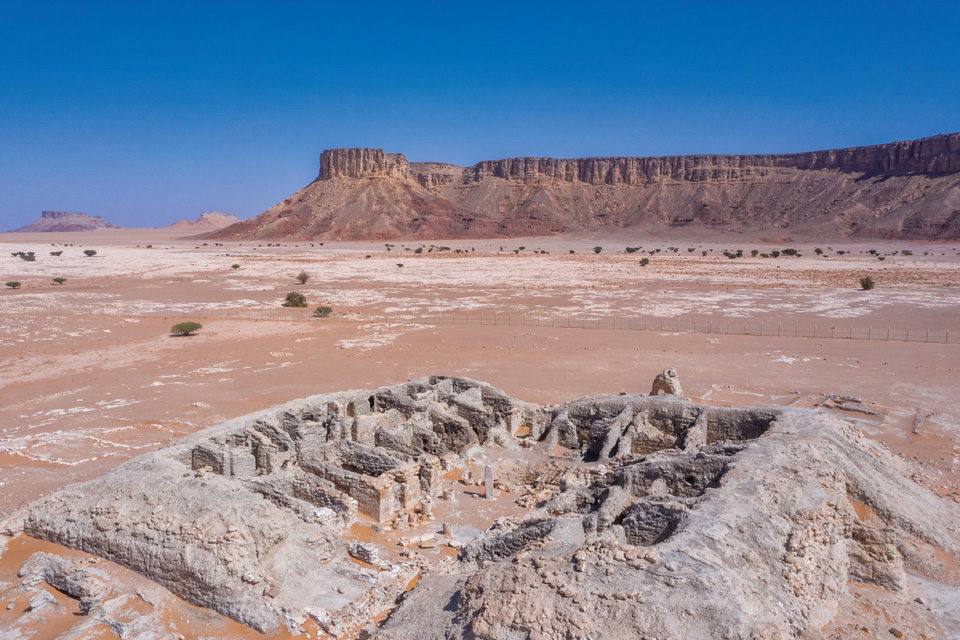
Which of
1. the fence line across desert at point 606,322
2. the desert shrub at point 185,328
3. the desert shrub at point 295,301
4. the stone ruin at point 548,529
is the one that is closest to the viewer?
the stone ruin at point 548,529

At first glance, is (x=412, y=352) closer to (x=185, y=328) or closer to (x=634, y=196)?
(x=185, y=328)

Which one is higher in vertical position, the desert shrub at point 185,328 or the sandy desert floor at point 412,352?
the desert shrub at point 185,328

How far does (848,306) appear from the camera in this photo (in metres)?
38.2

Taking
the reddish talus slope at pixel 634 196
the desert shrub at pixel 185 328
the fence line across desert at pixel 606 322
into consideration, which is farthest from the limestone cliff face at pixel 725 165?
the desert shrub at pixel 185 328

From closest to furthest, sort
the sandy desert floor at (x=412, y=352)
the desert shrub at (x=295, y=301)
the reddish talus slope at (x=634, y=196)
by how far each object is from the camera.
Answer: the sandy desert floor at (x=412, y=352) < the desert shrub at (x=295, y=301) < the reddish talus slope at (x=634, y=196)

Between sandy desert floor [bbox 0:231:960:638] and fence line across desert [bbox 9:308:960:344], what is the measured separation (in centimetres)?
31

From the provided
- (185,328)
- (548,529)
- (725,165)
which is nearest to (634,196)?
(725,165)

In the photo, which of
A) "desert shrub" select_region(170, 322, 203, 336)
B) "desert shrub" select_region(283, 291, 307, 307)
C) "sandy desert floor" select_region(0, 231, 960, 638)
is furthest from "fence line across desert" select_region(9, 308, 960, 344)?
"desert shrub" select_region(170, 322, 203, 336)

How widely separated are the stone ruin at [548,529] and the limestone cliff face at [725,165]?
132 m

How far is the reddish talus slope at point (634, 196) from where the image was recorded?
111938 millimetres

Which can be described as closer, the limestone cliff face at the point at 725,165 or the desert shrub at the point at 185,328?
the desert shrub at the point at 185,328

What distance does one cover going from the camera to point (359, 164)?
5527 inches

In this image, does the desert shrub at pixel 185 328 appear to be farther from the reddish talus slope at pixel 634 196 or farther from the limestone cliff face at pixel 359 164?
the limestone cliff face at pixel 359 164

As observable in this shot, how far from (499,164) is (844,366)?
5504 inches
